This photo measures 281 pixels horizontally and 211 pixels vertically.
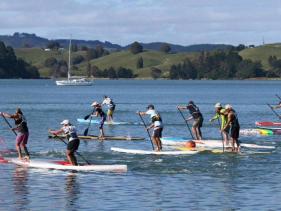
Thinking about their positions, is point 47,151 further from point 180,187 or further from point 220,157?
point 180,187

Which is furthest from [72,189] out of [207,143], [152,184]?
[207,143]

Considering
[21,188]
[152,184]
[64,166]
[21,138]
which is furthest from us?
[21,138]

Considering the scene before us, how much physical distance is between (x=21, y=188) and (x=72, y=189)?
1684mm

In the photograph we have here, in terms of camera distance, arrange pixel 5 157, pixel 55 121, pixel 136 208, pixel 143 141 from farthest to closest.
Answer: pixel 55 121 < pixel 143 141 < pixel 5 157 < pixel 136 208

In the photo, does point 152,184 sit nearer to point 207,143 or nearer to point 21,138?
point 21,138

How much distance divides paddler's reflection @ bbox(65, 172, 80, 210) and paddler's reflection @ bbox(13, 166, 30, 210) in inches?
49.7

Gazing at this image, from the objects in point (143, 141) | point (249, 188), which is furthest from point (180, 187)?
point (143, 141)

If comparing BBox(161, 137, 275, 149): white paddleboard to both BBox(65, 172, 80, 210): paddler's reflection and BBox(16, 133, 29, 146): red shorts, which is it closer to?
BBox(16, 133, 29, 146): red shorts

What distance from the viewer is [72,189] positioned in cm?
2912

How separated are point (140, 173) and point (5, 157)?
7.11 meters

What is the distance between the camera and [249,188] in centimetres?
2952

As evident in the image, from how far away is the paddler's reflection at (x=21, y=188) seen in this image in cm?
2627

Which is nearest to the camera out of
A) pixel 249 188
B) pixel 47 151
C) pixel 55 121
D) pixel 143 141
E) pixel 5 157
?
pixel 249 188

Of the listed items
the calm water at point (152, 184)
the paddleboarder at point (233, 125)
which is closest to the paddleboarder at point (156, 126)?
the calm water at point (152, 184)
